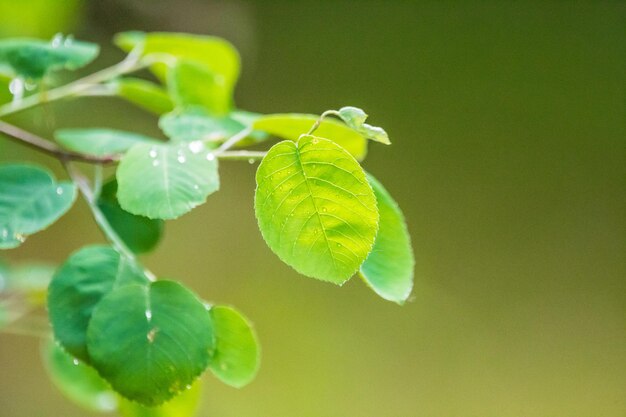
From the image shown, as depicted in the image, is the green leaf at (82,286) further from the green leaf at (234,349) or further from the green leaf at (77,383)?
the green leaf at (77,383)

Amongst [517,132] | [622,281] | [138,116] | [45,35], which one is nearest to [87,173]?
[45,35]

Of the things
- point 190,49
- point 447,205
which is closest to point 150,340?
point 190,49

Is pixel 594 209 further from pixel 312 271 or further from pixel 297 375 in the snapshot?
pixel 312 271

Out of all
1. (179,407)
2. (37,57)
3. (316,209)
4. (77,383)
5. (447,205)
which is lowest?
(77,383)

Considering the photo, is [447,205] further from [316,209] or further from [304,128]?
[316,209]

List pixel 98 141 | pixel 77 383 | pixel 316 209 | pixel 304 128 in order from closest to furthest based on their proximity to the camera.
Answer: pixel 316 209
pixel 304 128
pixel 98 141
pixel 77 383

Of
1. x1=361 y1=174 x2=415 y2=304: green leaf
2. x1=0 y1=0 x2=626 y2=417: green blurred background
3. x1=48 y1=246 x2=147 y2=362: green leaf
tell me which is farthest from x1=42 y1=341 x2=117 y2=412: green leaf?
x1=0 y1=0 x2=626 y2=417: green blurred background
